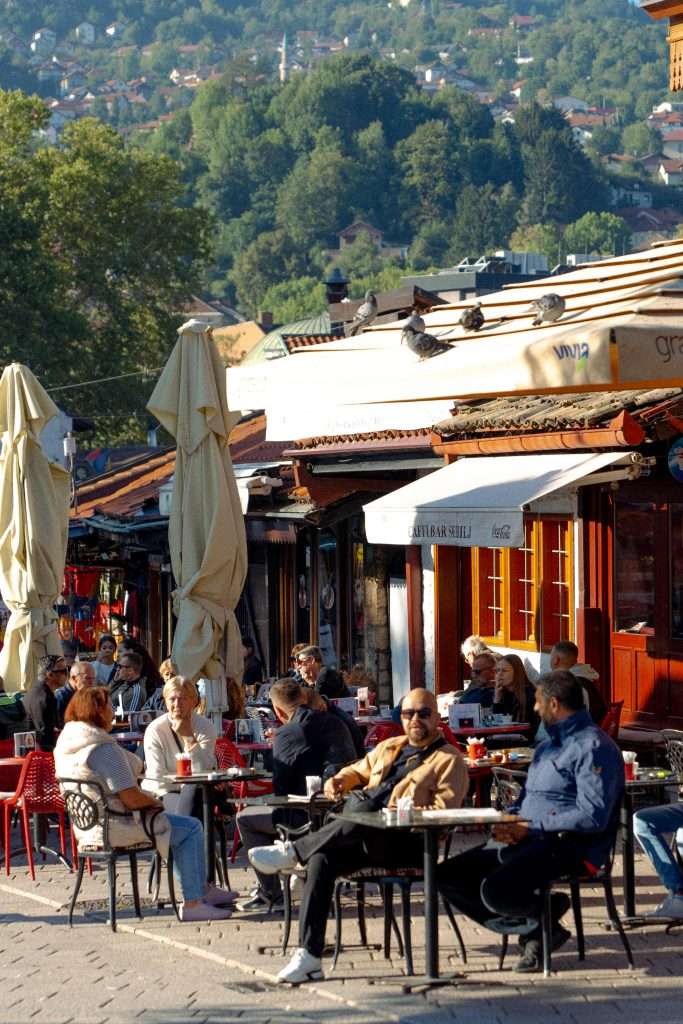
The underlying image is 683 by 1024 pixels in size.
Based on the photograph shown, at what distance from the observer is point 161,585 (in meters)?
25.9

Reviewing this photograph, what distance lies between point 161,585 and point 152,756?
15.4 meters

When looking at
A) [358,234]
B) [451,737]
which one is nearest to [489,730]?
[451,737]

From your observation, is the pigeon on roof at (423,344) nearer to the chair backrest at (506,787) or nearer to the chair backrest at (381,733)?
the chair backrest at (506,787)

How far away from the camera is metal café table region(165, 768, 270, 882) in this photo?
10.1m

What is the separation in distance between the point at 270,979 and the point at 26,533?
707 centimetres

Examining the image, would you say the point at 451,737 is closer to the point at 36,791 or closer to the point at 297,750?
the point at 297,750

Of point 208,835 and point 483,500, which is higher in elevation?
point 483,500

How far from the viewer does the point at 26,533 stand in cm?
1494

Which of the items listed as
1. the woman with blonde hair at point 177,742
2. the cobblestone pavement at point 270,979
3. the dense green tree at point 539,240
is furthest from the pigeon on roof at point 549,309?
Result: the dense green tree at point 539,240

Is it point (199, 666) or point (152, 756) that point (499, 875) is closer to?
point (152, 756)

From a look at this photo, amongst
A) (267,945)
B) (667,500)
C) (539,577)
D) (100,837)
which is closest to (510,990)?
(267,945)

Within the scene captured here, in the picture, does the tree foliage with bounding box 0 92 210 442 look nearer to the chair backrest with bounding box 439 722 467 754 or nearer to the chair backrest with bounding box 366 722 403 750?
the chair backrest with bounding box 366 722 403 750

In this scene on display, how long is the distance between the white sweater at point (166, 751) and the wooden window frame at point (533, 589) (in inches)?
198

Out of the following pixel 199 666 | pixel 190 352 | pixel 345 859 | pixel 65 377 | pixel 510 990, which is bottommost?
pixel 510 990
